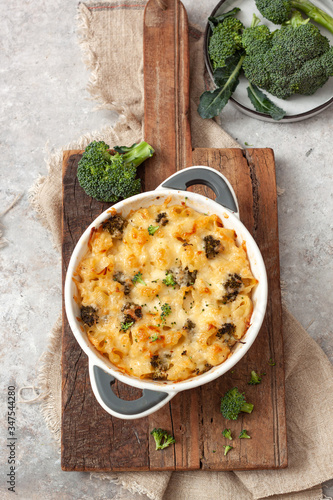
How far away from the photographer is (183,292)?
3.07 m

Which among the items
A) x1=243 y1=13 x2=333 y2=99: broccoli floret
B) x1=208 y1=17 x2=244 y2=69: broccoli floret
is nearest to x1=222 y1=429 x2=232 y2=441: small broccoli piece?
x1=243 y1=13 x2=333 y2=99: broccoli floret

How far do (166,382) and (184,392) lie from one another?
1.92 feet

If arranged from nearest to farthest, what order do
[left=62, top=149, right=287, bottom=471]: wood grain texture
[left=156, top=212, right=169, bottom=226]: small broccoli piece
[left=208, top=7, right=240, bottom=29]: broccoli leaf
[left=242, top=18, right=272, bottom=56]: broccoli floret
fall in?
[left=156, top=212, right=169, bottom=226]: small broccoli piece
[left=62, top=149, right=287, bottom=471]: wood grain texture
[left=242, top=18, right=272, bottom=56]: broccoli floret
[left=208, top=7, right=240, bottom=29]: broccoli leaf

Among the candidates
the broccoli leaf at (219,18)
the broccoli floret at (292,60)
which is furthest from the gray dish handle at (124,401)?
the broccoli leaf at (219,18)

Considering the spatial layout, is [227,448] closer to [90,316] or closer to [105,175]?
[90,316]

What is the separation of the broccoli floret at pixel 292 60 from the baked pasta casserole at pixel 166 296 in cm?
138

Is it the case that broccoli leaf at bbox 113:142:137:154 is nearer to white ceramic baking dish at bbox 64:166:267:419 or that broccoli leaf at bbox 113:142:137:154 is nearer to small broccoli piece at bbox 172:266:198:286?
white ceramic baking dish at bbox 64:166:267:419

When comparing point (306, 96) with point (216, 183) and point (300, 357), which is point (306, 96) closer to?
point (216, 183)

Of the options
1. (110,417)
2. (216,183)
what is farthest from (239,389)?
(216,183)

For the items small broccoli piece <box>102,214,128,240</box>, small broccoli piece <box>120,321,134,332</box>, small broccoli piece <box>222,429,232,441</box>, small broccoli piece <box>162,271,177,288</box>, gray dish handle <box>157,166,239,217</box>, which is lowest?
small broccoli piece <box>222,429,232,441</box>

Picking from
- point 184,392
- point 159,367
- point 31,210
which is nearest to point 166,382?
point 159,367

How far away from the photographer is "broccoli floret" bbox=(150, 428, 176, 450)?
3.50m

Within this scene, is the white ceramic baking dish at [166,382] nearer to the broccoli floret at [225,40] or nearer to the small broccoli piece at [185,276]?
the small broccoli piece at [185,276]

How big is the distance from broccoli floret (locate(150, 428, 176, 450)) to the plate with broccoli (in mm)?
2376
